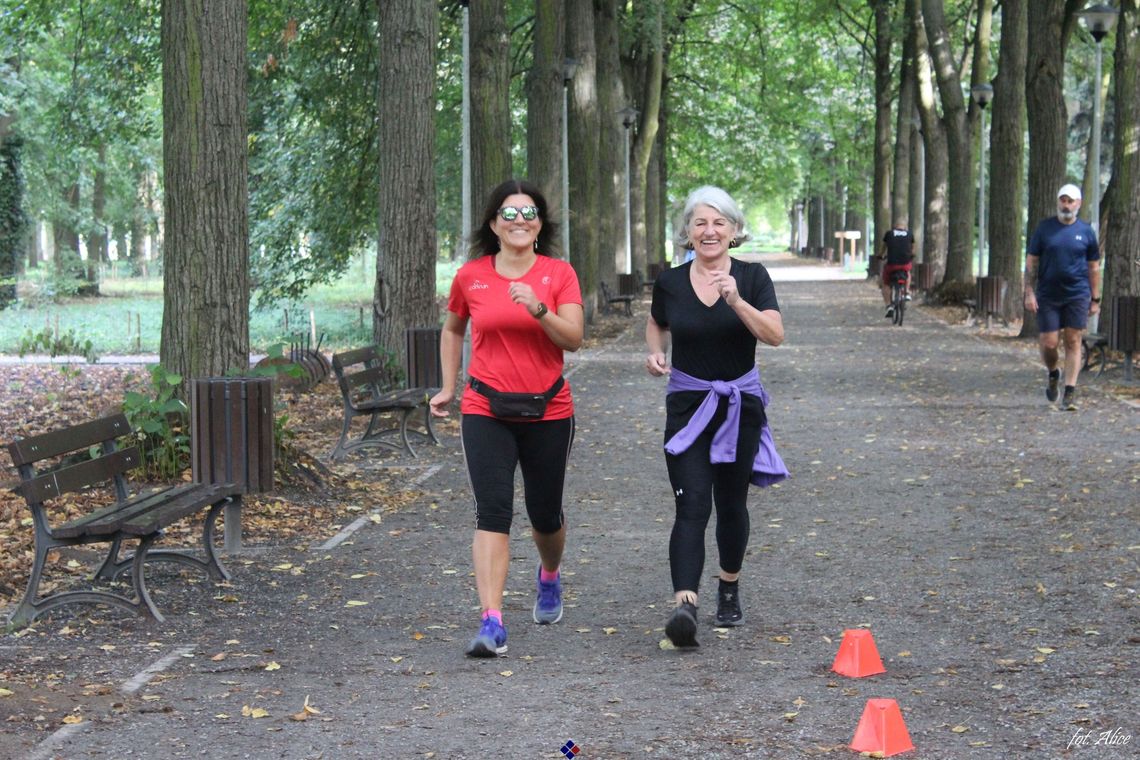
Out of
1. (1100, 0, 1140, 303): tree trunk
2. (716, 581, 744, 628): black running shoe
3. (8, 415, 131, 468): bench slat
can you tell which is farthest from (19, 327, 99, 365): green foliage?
(716, 581, 744, 628): black running shoe

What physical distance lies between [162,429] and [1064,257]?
8220mm

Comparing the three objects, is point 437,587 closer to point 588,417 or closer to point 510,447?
point 510,447

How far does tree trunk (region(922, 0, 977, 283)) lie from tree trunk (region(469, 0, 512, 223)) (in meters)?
13.4

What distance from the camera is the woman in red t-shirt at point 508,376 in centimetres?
659

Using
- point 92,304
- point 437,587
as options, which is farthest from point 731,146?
point 437,587

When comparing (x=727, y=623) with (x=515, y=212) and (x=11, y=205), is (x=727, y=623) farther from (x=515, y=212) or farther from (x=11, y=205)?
(x=11, y=205)

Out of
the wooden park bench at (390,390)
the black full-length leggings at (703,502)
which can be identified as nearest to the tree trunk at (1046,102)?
the wooden park bench at (390,390)

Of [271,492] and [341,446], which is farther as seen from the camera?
[341,446]

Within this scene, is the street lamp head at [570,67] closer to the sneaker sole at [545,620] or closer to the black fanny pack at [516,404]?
the sneaker sole at [545,620]

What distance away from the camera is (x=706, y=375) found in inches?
267

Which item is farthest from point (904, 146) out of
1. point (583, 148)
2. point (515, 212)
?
point (515, 212)

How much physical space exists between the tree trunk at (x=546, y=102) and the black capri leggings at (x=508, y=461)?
17.1 metres

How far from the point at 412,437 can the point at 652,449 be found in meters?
2.23

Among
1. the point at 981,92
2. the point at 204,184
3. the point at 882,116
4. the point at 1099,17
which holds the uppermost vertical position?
the point at 882,116
